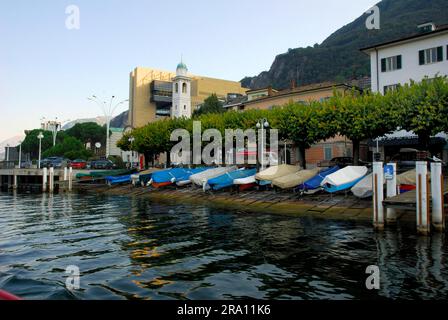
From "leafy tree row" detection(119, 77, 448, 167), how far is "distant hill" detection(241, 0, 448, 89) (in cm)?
7983

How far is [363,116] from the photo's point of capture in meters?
30.7

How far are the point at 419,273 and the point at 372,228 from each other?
7.97m

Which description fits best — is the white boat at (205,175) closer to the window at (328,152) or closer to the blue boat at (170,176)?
the blue boat at (170,176)

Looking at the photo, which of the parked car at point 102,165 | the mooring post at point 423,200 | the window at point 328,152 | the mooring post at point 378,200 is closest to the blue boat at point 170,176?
the window at point 328,152

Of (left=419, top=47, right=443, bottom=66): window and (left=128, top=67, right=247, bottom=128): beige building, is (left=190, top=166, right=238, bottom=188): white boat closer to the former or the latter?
(left=419, top=47, right=443, bottom=66): window

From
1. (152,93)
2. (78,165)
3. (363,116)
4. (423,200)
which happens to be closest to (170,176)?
(363,116)

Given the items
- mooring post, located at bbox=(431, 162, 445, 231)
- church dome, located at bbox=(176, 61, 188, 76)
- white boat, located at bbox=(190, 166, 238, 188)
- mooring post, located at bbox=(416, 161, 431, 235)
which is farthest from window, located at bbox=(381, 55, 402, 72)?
church dome, located at bbox=(176, 61, 188, 76)

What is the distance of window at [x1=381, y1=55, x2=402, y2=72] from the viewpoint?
1726 inches

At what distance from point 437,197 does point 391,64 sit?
33137 millimetres

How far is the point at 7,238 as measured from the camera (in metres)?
17.8

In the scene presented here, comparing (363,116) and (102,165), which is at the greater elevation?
(363,116)

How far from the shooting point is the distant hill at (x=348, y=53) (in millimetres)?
120062

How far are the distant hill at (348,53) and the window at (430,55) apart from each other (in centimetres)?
6798

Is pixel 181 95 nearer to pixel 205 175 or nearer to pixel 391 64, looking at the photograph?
pixel 391 64
